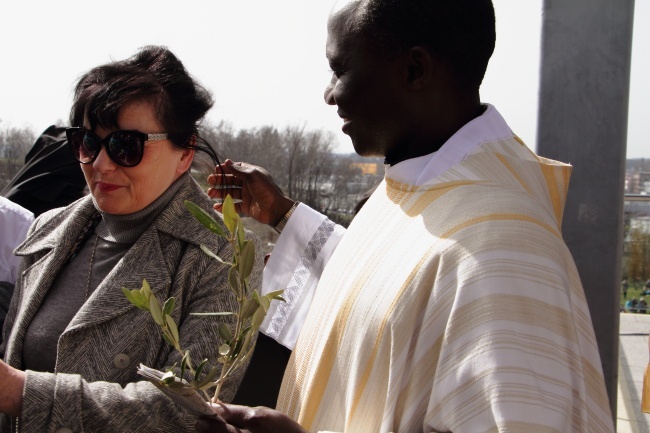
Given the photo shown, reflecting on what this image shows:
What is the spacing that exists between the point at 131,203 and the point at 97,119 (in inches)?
10.4

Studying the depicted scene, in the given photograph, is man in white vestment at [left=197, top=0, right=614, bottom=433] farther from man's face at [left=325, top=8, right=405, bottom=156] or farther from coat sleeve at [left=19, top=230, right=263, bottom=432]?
coat sleeve at [left=19, top=230, right=263, bottom=432]

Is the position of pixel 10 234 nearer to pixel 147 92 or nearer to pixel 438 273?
pixel 147 92

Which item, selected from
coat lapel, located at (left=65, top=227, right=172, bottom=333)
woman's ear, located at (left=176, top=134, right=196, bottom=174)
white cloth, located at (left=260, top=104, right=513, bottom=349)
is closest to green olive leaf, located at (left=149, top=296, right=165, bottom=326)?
coat lapel, located at (left=65, top=227, right=172, bottom=333)

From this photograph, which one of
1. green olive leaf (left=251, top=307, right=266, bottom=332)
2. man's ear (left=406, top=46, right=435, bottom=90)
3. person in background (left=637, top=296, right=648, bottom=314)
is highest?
man's ear (left=406, top=46, right=435, bottom=90)

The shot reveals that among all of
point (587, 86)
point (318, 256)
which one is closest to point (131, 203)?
point (318, 256)

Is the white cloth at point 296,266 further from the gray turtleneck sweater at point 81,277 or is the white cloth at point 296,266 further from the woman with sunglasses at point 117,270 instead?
the gray turtleneck sweater at point 81,277

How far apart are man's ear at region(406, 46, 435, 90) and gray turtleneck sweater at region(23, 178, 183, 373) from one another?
1.09 metres

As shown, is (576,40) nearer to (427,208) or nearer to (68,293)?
(427,208)

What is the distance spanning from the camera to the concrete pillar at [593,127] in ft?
8.77

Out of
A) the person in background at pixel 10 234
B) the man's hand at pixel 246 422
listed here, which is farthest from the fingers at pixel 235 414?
the person in background at pixel 10 234

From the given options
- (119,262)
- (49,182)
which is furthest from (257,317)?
(49,182)

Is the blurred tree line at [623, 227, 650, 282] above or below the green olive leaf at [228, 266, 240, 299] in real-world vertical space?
above

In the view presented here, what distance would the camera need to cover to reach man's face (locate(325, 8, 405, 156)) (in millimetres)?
1543

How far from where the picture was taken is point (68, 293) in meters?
2.32
